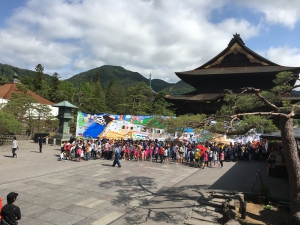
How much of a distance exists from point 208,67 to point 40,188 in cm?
2382

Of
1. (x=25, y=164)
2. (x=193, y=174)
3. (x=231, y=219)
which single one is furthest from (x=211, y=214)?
(x=25, y=164)

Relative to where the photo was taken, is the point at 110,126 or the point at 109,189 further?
the point at 110,126

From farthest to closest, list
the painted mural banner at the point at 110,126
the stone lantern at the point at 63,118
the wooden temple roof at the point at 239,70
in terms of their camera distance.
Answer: the stone lantern at the point at 63,118 → the painted mural banner at the point at 110,126 → the wooden temple roof at the point at 239,70

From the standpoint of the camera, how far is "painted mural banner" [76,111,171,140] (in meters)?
24.4

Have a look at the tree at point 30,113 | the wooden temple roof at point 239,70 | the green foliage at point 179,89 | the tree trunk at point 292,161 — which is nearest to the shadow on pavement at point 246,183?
the tree trunk at point 292,161

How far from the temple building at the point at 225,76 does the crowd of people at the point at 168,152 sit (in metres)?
5.97

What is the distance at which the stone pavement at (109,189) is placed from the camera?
24.4 ft

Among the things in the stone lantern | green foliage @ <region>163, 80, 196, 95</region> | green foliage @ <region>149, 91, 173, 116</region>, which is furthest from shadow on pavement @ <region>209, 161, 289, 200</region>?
green foliage @ <region>163, 80, 196, 95</region>

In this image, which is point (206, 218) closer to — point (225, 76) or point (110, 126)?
point (110, 126)

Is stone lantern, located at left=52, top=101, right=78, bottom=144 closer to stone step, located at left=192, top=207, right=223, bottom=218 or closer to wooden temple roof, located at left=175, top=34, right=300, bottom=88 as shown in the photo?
wooden temple roof, located at left=175, top=34, right=300, bottom=88

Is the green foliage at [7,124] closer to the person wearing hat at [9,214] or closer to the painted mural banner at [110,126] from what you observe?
the painted mural banner at [110,126]

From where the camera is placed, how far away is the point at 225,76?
26422 millimetres

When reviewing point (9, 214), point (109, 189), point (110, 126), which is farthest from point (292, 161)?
point (110, 126)

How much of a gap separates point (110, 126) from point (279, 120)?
62.2 feet
